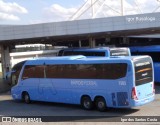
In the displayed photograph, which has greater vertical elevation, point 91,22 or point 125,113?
point 91,22

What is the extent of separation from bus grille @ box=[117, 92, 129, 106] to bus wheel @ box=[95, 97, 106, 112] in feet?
3.00

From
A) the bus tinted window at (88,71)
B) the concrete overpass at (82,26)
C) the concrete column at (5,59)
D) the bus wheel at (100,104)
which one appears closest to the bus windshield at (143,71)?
the bus tinted window at (88,71)

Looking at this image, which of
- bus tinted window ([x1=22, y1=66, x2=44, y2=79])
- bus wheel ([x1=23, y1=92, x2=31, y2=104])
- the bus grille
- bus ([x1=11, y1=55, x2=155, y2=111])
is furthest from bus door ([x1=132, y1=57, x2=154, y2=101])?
bus wheel ([x1=23, y1=92, x2=31, y2=104])

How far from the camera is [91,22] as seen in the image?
30.4 meters

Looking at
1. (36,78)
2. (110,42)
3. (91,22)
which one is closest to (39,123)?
(36,78)

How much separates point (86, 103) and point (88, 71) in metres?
1.60

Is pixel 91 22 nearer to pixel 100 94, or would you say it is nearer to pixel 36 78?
pixel 36 78

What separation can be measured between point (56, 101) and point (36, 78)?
2032 mm

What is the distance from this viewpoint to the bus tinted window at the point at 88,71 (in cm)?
1719

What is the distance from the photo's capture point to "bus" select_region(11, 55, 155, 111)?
16.8m

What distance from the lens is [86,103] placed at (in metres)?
18.4

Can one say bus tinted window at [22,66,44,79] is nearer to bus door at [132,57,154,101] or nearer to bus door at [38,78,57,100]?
bus door at [38,78,57,100]

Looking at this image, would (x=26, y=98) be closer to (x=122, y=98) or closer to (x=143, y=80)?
(x=122, y=98)

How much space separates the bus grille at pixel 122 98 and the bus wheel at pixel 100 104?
0.92 m
